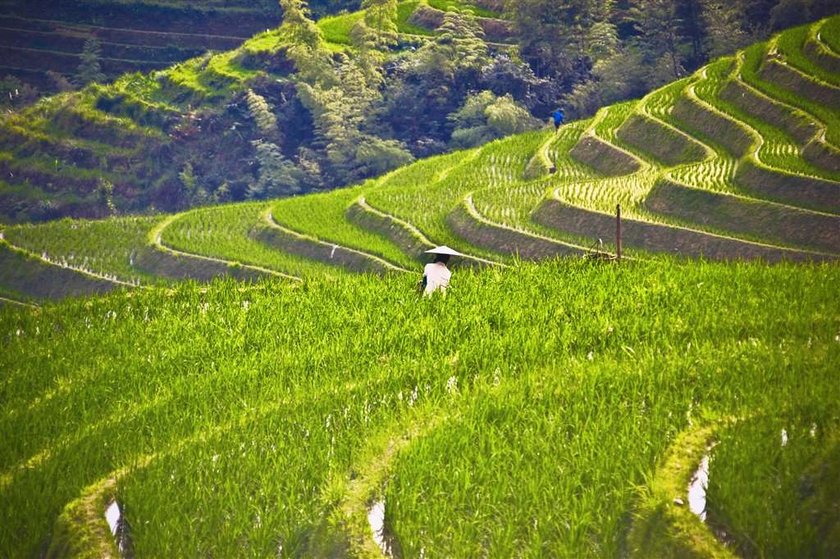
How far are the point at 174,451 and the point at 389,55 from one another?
54919 millimetres

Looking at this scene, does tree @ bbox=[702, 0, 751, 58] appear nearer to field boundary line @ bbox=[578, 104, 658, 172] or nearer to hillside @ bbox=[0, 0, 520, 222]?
hillside @ bbox=[0, 0, 520, 222]

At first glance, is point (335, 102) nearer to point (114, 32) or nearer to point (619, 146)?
point (114, 32)

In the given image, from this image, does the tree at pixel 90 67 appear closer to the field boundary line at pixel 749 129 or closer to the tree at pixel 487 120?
the tree at pixel 487 120

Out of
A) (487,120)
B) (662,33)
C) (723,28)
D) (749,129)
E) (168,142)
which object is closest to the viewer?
(749,129)

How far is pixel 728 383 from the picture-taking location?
874 centimetres

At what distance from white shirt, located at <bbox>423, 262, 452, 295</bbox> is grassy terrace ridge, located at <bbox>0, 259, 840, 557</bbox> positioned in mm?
284

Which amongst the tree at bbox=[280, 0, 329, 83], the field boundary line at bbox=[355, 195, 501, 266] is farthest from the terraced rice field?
the tree at bbox=[280, 0, 329, 83]

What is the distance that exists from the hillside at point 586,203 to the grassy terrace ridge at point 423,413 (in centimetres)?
1113

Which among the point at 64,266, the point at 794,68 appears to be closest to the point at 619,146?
the point at 794,68

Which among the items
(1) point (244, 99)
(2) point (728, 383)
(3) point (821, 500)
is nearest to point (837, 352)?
(2) point (728, 383)

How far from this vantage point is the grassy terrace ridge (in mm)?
7543

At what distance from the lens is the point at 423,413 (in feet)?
29.5

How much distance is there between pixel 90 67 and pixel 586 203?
167ft

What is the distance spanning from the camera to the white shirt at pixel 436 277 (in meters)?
12.1
